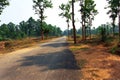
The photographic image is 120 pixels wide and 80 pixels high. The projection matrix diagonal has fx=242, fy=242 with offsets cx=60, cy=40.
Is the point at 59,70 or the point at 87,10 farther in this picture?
the point at 87,10

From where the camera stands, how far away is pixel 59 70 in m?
15.0

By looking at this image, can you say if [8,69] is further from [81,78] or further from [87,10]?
[87,10]

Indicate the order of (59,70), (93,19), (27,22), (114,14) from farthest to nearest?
(27,22) < (93,19) < (114,14) < (59,70)

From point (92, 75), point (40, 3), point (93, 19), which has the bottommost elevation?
point (92, 75)

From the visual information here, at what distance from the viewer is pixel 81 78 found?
508 inches

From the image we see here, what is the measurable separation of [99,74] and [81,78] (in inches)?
60.5

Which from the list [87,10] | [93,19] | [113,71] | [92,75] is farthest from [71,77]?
[93,19]

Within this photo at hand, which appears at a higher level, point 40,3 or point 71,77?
point 40,3

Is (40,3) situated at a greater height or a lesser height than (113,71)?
greater

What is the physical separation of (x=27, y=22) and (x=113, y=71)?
15561 centimetres

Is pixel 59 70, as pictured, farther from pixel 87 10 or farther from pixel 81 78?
pixel 87 10

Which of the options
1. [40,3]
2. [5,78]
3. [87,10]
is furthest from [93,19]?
[5,78]

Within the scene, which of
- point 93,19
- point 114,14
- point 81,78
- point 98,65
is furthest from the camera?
point 93,19

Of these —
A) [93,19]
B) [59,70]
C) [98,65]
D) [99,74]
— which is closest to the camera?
[99,74]
